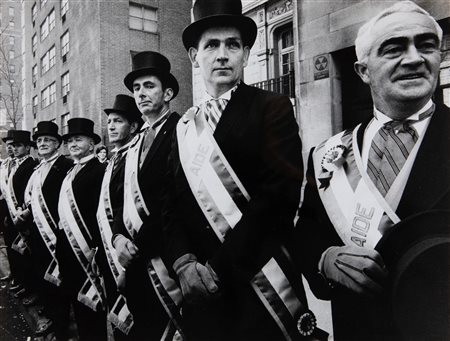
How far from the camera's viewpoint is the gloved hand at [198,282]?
1442 millimetres

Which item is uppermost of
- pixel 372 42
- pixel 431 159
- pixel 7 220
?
pixel 372 42

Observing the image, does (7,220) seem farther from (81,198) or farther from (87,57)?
(87,57)

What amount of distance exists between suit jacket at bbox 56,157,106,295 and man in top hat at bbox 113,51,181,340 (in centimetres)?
102

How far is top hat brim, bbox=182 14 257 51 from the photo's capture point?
1.65m

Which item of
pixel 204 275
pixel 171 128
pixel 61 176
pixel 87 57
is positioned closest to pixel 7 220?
pixel 61 176

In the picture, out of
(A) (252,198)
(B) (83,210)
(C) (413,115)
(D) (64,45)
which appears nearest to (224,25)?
(A) (252,198)

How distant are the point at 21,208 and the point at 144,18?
43.5 ft

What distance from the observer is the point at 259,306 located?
59.0 inches

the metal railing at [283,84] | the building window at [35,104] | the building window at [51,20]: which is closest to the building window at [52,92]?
the building window at [35,104]

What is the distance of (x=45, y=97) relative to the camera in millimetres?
22656

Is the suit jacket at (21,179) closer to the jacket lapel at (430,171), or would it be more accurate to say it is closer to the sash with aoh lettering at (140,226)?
the sash with aoh lettering at (140,226)

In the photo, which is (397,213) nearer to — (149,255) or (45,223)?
(149,255)

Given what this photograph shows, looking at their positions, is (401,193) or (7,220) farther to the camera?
(7,220)

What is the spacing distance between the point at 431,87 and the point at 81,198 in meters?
3.00
